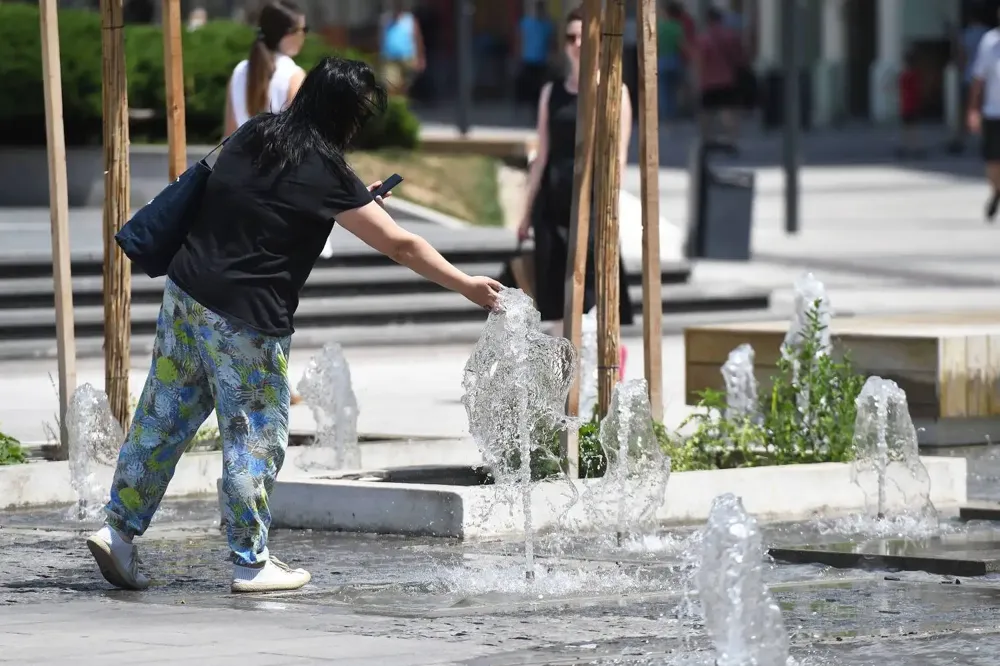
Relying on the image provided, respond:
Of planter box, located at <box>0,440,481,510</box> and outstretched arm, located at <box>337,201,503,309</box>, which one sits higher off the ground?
outstretched arm, located at <box>337,201,503,309</box>

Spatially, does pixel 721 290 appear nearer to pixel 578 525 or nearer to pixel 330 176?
pixel 578 525

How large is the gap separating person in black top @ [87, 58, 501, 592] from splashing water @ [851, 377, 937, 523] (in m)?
2.26

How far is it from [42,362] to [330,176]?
7578 mm

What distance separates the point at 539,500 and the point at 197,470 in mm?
1788

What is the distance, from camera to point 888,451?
894 centimetres

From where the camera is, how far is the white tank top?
11.3 meters

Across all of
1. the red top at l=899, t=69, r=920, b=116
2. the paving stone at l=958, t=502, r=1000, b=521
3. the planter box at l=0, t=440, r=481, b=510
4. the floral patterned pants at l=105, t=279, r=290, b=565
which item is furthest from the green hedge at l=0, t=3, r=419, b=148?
the red top at l=899, t=69, r=920, b=116

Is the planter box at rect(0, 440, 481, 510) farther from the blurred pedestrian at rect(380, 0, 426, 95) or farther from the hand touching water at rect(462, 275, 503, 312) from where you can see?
the blurred pedestrian at rect(380, 0, 426, 95)

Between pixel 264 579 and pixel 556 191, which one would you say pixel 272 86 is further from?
pixel 264 579

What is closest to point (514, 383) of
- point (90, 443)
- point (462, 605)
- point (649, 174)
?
point (462, 605)

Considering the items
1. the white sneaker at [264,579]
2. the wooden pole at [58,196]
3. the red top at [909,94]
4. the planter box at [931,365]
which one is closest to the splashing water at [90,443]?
the wooden pole at [58,196]

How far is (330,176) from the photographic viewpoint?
702cm

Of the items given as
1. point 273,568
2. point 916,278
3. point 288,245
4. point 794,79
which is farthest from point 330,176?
point 794,79

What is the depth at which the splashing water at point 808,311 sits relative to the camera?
9.59 meters
